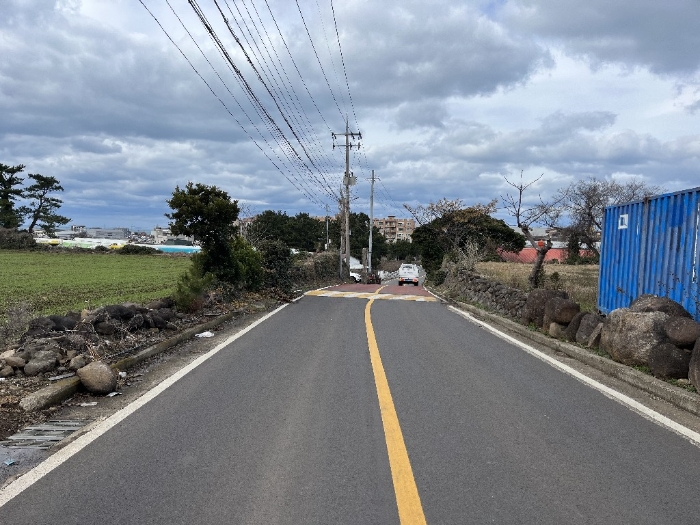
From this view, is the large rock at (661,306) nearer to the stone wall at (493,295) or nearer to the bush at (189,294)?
the stone wall at (493,295)

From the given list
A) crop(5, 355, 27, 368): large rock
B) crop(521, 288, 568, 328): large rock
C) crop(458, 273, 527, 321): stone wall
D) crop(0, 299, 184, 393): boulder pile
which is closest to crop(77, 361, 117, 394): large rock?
crop(0, 299, 184, 393): boulder pile

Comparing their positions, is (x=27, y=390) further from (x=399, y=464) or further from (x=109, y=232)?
(x=109, y=232)

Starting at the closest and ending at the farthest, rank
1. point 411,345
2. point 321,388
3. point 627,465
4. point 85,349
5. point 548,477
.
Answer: point 548,477, point 627,465, point 321,388, point 85,349, point 411,345

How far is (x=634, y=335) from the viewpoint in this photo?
26.1 ft

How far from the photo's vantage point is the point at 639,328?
794cm

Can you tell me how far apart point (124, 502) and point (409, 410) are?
3131 mm

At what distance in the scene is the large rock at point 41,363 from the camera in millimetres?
6934

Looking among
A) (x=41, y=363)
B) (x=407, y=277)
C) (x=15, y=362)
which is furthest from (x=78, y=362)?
(x=407, y=277)

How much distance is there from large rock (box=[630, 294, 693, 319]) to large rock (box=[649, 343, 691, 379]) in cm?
90

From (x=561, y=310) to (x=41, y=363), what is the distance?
887 cm

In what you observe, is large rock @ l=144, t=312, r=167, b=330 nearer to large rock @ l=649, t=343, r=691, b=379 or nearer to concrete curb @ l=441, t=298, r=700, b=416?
concrete curb @ l=441, t=298, r=700, b=416

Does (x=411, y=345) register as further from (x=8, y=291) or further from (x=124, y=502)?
(x=8, y=291)

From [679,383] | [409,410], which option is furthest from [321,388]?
[679,383]

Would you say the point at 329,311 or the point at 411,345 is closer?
the point at 411,345
